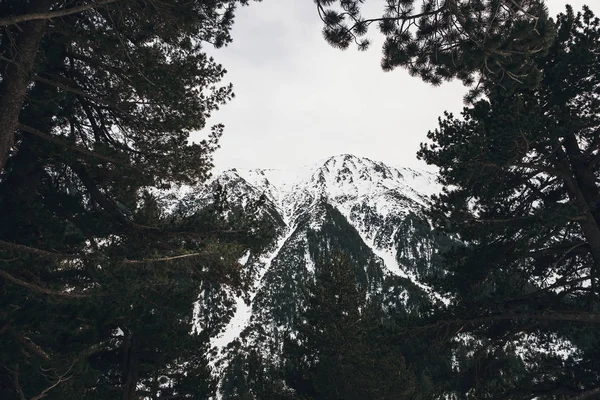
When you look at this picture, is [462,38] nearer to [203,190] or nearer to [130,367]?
[203,190]

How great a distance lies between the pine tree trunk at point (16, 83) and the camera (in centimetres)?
501

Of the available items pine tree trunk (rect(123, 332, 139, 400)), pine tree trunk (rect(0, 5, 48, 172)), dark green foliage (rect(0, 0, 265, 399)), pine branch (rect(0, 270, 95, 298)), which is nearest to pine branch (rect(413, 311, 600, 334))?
dark green foliage (rect(0, 0, 265, 399))

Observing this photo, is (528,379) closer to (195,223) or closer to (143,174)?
(195,223)

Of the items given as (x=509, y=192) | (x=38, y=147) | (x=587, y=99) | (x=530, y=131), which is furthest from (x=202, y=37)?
(x=587, y=99)

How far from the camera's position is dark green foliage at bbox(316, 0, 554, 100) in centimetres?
447

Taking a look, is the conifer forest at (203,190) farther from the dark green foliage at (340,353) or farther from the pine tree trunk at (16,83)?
the dark green foliage at (340,353)

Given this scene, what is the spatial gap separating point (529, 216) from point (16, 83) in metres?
8.95

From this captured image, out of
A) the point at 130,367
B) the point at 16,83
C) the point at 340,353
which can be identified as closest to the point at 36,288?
the point at 16,83

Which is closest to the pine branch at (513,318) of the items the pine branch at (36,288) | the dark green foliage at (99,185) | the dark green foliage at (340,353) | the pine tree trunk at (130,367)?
the dark green foliage at (99,185)

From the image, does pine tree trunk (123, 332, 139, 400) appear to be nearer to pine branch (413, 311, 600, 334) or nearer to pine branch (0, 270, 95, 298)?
pine branch (0, 270, 95, 298)

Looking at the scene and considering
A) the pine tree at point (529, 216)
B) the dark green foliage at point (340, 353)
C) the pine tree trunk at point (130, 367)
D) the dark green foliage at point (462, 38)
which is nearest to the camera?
the dark green foliage at point (462, 38)

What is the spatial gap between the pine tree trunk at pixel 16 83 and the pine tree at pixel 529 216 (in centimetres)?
692

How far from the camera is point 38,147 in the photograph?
6023mm

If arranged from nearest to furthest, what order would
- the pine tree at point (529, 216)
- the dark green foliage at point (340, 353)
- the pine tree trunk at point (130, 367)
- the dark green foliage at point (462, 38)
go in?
the dark green foliage at point (462, 38), the pine tree at point (529, 216), the pine tree trunk at point (130, 367), the dark green foliage at point (340, 353)
